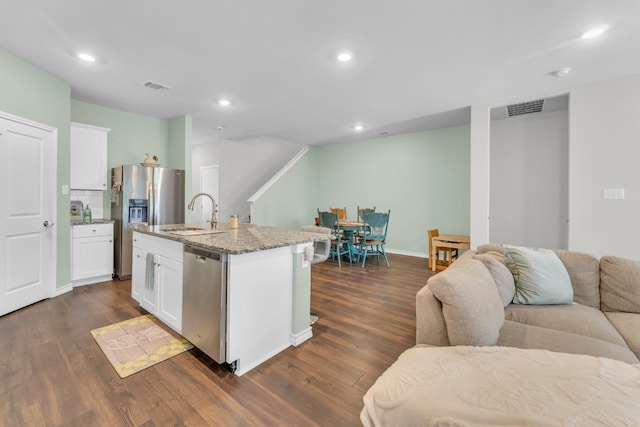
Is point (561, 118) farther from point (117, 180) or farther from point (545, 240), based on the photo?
point (117, 180)

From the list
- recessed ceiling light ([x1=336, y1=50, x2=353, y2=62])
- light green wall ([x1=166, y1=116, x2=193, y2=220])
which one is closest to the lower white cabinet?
light green wall ([x1=166, y1=116, x2=193, y2=220])

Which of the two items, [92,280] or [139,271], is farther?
[92,280]

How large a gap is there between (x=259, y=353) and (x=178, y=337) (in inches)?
33.7

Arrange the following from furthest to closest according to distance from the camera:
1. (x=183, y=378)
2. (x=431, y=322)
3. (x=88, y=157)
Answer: (x=88, y=157)
(x=183, y=378)
(x=431, y=322)

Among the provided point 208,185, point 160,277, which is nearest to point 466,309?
point 160,277

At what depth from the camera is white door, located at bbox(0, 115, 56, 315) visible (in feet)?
9.17

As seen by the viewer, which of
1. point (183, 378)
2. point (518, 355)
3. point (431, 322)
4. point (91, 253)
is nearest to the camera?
point (518, 355)

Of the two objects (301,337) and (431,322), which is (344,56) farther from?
(301,337)

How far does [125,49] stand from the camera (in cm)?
266

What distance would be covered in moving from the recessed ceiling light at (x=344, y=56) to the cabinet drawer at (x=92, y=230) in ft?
12.8

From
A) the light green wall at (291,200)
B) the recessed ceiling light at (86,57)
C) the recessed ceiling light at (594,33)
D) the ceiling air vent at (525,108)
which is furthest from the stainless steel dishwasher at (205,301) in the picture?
the ceiling air vent at (525,108)

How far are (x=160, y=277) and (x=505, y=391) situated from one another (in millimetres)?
2595

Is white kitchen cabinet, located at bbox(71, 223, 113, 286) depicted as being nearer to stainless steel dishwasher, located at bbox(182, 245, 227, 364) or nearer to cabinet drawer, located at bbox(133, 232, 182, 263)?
cabinet drawer, located at bbox(133, 232, 182, 263)

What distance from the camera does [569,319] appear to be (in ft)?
5.80
